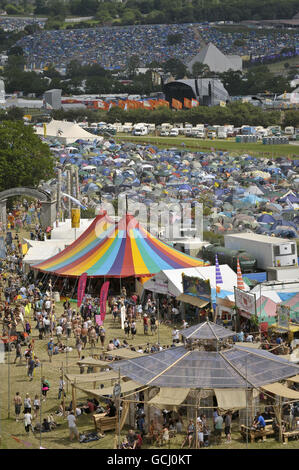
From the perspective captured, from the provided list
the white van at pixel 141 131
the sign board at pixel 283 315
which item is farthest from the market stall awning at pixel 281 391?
the white van at pixel 141 131

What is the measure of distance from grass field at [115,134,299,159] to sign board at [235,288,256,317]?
162ft

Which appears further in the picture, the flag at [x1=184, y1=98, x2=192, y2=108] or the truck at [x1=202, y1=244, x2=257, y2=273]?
the flag at [x1=184, y1=98, x2=192, y2=108]

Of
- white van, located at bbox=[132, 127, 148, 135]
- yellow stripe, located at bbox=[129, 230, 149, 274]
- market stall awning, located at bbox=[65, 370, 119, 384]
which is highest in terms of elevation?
white van, located at bbox=[132, 127, 148, 135]

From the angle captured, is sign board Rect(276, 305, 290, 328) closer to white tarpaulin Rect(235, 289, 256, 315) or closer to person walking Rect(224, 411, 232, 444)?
white tarpaulin Rect(235, 289, 256, 315)

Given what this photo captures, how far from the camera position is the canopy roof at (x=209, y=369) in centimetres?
1623

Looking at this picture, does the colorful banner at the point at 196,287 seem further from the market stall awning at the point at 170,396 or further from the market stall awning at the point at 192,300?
the market stall awning at the point at 170,396

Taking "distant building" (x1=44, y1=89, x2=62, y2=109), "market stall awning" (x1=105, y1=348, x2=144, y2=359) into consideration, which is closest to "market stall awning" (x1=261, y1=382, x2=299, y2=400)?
"market stall awning" (x1=105, y1=348, x2=144, y2=359)

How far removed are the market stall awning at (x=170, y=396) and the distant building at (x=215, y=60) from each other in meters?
164

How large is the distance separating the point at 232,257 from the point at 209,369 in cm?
1100

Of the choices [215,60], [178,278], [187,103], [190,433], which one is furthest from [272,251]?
[215,60]

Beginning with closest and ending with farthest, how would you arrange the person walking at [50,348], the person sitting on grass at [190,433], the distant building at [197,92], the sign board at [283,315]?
the person sitting on grass at [190,433] → the person walking at [50,348] → the sign board at [283,315] → the distant building at [197,92]

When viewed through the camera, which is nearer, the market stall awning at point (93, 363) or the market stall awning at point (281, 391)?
the market stall awning at point (281, 391)

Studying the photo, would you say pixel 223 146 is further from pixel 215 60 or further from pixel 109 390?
pixel 215 60

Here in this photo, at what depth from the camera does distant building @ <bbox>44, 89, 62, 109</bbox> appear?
132 meters
